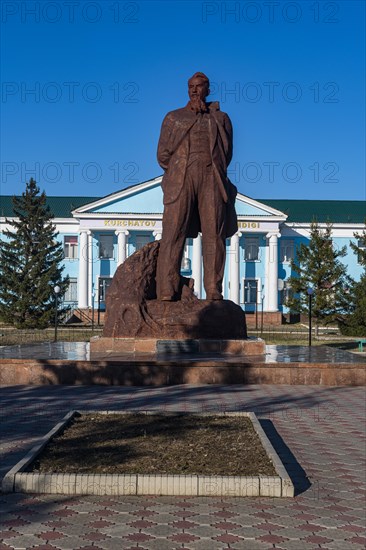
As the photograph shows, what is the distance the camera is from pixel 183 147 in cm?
1054

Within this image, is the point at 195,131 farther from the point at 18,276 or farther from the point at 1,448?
the point at 18,276

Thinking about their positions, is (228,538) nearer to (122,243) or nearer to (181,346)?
(181,346)

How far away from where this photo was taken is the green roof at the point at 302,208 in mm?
44156

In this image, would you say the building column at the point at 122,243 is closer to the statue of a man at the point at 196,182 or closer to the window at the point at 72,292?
the window at the point at 72,292

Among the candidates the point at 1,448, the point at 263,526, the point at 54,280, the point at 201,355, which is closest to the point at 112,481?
the point at 263,526

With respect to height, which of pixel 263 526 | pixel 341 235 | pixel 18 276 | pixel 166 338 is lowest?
pixel 263 526

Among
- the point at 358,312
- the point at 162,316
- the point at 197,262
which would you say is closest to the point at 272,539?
the point at 162,316

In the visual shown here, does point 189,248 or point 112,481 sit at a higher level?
point 189,248

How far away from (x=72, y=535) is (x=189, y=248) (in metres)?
39.0

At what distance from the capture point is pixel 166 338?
10219 mm

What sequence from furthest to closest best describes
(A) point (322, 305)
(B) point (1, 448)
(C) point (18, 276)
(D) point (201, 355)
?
(C) point (18, 276) < (A) point (322, 305) < (D) point (201, 355) < (B) point (1, 448)

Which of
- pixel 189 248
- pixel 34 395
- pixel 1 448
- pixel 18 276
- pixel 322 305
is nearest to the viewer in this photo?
pixel 1 448

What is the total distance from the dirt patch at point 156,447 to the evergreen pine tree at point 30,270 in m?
25.8

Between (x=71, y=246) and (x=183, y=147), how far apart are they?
3389 cm
